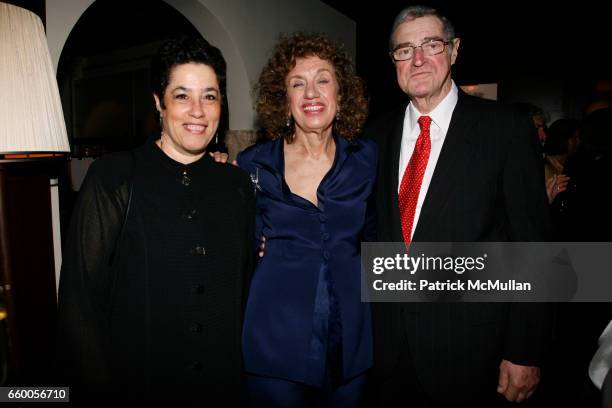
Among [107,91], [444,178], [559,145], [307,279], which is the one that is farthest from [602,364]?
[107,91]

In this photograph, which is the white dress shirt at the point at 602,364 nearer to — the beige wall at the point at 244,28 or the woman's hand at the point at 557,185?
the woman's hand at the point at 557,185

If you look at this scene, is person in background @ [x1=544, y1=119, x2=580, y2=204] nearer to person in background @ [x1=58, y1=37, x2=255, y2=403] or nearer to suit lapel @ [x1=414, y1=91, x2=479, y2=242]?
suit lapel @ [x1=414, y1=91, x2=479, y2=242]

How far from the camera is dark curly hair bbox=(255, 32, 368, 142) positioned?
204 centimetres

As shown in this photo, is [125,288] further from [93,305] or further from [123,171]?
[123,171]

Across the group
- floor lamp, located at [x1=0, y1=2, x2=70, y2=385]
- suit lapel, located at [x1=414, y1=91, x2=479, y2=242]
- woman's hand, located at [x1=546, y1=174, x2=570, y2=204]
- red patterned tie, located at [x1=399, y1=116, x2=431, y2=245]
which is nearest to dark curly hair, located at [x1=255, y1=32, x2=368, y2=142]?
red patterned tie, located at [x1=399, y1=116, x2=431, y2=245]

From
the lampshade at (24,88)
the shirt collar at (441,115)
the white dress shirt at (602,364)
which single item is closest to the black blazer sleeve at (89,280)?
the lampshade at (24,88)

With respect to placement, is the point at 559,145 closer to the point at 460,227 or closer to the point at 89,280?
the point at 460,227

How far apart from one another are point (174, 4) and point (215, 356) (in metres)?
3.37

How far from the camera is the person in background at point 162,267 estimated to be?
1.37m

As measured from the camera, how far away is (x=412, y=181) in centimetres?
175

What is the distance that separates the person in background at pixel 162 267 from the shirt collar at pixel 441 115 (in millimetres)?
859

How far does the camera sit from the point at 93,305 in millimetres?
1381

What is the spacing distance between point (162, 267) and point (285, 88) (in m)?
1.11

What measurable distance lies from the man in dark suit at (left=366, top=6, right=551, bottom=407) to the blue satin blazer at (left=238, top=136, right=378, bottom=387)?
A: 0.13 meters
